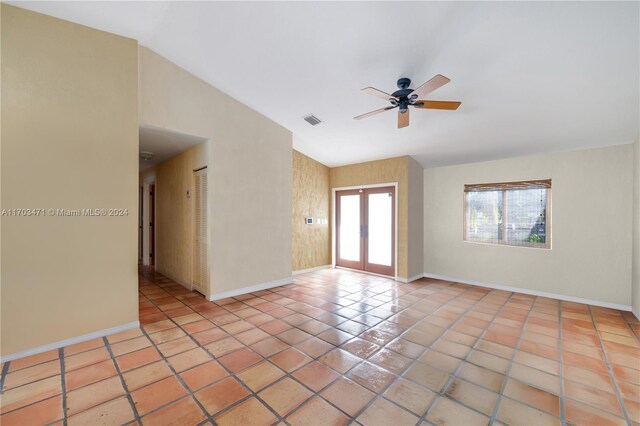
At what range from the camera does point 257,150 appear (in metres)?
4.63

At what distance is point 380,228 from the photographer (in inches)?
235

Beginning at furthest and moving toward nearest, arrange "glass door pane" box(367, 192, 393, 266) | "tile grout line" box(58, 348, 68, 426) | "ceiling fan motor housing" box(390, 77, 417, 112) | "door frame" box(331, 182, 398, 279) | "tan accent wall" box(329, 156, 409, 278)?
1. "glass door pane" box(367, 192, 393, 266)
2. "door frame" box(331, 182, 398, 279)
3. "tan accent wall" box(329, 156, 409, 278)
4. "ceiling fan motor housing" box(390, 77, 417, 112)
5. "tile grout line" box(58, 348, 68, 426)

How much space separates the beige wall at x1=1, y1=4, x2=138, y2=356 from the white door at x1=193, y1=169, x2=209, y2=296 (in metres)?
1.11

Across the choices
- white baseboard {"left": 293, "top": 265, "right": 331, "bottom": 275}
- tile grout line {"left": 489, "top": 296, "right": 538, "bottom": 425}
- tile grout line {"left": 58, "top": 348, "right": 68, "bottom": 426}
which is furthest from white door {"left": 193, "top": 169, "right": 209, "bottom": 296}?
tile grout line {"left": 489, "top": 296, "right": 538, "bottom": 425}

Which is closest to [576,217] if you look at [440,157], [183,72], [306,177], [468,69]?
[440,157]

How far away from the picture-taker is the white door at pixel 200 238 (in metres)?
4.19

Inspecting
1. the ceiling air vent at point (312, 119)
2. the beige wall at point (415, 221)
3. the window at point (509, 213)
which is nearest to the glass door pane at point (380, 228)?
the beige wall at point (415, 221)

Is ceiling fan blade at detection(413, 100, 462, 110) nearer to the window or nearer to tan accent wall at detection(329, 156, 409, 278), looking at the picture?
tan accent wall at detection(329, 156, 409, 278)

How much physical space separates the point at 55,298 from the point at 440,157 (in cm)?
600

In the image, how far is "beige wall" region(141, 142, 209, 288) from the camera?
4547 mm

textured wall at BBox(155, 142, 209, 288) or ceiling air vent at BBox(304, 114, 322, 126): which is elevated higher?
ceiling air vent at BBox(304, 114, 322, 126)

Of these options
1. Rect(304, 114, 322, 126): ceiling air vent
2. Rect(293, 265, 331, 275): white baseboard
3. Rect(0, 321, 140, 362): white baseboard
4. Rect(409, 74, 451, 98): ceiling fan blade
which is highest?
Rect(304, 114, 322, 126): ceiling air vent

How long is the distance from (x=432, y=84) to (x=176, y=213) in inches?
185

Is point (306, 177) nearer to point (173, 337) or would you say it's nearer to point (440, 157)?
point (440, 157)
